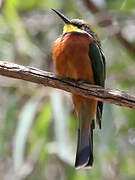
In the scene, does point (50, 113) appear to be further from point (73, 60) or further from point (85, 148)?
point (73, 60)

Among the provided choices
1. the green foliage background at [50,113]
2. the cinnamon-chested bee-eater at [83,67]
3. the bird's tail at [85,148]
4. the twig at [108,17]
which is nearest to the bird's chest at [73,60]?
the cinnamon-chested bee-eater at [83,67]

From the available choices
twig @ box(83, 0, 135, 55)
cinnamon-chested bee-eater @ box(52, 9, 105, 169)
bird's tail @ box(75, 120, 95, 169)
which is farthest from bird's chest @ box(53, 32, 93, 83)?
twig @ box(83, 0, 135, 55)

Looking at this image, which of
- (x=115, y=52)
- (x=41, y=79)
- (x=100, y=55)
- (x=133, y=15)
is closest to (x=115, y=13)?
(x=133, y=15)

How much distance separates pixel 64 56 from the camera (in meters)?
2.46

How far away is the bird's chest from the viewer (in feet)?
8.02

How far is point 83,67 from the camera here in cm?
246

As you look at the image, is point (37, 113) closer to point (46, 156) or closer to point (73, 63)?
point (46, 156)

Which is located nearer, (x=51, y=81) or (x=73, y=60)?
(x=51, y=81)

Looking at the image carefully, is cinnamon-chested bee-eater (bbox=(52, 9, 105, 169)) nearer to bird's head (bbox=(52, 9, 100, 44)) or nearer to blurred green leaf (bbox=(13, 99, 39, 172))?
bird's head (bbox=(52, 9, 100, 44))

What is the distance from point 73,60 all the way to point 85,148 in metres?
0.49

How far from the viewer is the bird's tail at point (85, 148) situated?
2590 millimetres

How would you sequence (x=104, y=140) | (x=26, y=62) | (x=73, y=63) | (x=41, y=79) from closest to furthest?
(x=41, y=79), (x=73, y=63), (x=104, y=140), (x=26, y=62)

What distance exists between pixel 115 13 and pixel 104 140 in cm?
108

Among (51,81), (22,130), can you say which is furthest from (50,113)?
(51,81)
